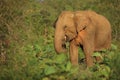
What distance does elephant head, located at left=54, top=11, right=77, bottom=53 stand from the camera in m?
9.34

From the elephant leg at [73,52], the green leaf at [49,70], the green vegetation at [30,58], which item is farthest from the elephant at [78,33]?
the green leaf at [49,70]

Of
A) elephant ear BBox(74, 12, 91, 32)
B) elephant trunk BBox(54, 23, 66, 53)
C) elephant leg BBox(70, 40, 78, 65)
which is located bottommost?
elephant leg BBox(70, 40, 78, 65)

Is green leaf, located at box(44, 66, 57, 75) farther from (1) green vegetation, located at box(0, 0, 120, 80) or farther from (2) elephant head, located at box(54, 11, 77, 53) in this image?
(2) elephant head, located at box(54, 11, 77, 53)

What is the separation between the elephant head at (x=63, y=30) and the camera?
934cm

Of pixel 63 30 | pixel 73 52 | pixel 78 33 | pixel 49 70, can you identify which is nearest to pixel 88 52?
pixel 73 52

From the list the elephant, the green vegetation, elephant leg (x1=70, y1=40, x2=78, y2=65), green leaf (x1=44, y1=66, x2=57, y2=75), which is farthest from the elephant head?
green leaf (x1=44, y1=66, x2=57, y2=75)

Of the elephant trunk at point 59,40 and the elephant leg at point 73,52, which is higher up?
the elephant trunk at point 59,40

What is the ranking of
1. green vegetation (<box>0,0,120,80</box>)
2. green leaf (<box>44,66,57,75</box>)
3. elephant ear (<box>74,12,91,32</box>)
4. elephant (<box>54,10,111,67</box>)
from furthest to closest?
elephant ear (<box>74,12,91,32</box>)
elephant (<box>54,10,111,67</box>)
green vegetation (<box>0,0,120,80</box>)
green leaf (<box>44,66,57,75</box>)

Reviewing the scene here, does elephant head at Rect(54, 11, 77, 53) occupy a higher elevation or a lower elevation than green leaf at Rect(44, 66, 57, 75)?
higher

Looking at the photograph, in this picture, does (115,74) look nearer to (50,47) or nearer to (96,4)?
(50,47)

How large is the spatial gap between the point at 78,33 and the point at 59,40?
0.75 m

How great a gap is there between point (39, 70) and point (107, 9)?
8.00m

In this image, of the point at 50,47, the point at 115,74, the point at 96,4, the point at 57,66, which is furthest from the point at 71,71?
the point at 96,4

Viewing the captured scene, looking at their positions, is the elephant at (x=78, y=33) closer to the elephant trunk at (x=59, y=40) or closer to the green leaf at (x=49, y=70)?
the elephant trunk at (x=59, y=40)
